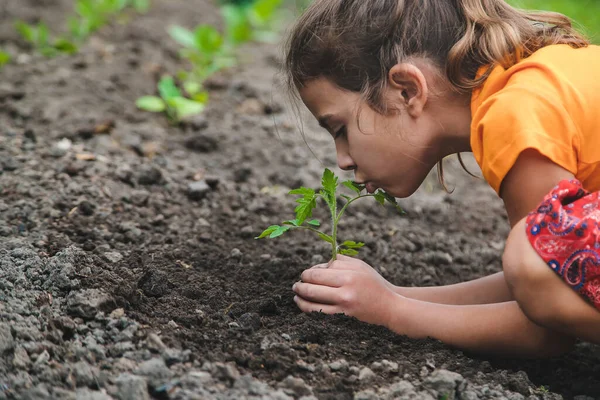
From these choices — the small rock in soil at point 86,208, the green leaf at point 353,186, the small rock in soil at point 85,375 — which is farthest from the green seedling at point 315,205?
the small rock in soil at point 86,208

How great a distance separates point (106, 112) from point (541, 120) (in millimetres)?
2690

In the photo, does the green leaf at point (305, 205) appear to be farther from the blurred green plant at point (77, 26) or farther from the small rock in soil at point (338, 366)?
the blurred green plant at point (77, 26)

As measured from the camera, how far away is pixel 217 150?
3.78 meters

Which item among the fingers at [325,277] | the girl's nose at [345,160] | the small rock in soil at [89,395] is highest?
the girl's nose at [345,160]

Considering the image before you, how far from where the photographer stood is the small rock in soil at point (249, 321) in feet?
6.82

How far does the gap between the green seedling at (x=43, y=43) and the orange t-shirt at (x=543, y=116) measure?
3.25m

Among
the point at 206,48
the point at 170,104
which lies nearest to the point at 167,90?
the point at 170,104

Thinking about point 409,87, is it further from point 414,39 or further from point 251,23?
point 251,23

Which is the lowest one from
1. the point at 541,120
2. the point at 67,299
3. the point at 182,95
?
the point at 182,95

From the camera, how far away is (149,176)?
316 cm

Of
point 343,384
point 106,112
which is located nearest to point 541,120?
point 343,384

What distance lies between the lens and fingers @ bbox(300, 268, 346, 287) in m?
2.16

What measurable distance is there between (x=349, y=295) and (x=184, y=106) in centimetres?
225

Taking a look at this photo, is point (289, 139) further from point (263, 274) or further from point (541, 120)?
point (541, 120)
